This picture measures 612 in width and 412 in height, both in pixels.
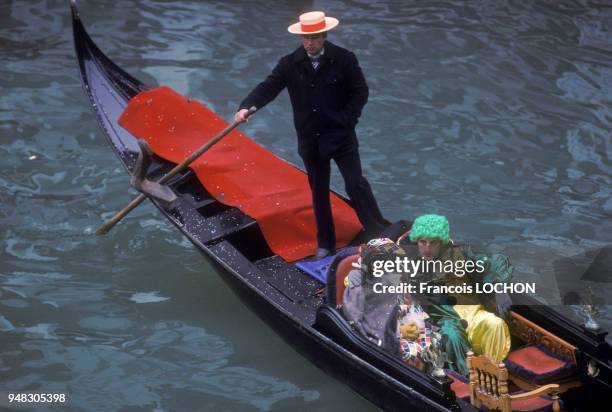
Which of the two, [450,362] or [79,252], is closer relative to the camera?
[450,362]

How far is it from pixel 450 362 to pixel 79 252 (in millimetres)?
3463

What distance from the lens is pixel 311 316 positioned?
206 inches

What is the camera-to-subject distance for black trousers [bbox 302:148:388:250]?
591 cm

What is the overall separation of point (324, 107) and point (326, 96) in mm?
68

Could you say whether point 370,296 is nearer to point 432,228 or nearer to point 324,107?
point 432,228

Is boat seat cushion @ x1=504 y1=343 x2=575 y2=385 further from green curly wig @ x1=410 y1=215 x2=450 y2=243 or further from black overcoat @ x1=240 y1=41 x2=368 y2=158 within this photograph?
black overcoat @ x1=240 y1=41 x2=368 y2=158

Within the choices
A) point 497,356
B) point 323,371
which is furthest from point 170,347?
point 497,356

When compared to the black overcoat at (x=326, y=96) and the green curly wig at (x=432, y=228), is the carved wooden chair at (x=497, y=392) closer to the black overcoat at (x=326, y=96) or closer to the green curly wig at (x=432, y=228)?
the green curly wig at (x=432, y=228)

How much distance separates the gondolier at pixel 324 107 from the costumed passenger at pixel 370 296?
987 mm

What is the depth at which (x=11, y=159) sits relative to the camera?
336 inches

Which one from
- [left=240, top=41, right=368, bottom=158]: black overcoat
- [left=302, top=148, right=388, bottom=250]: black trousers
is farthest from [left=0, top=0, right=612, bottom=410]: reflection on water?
[left=240, top=41, right=368, bottom=158]: black overcoat

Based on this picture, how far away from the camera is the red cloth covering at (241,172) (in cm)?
622

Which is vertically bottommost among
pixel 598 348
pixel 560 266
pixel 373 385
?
pixel 560 266

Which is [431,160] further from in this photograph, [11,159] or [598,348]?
[598,348]
